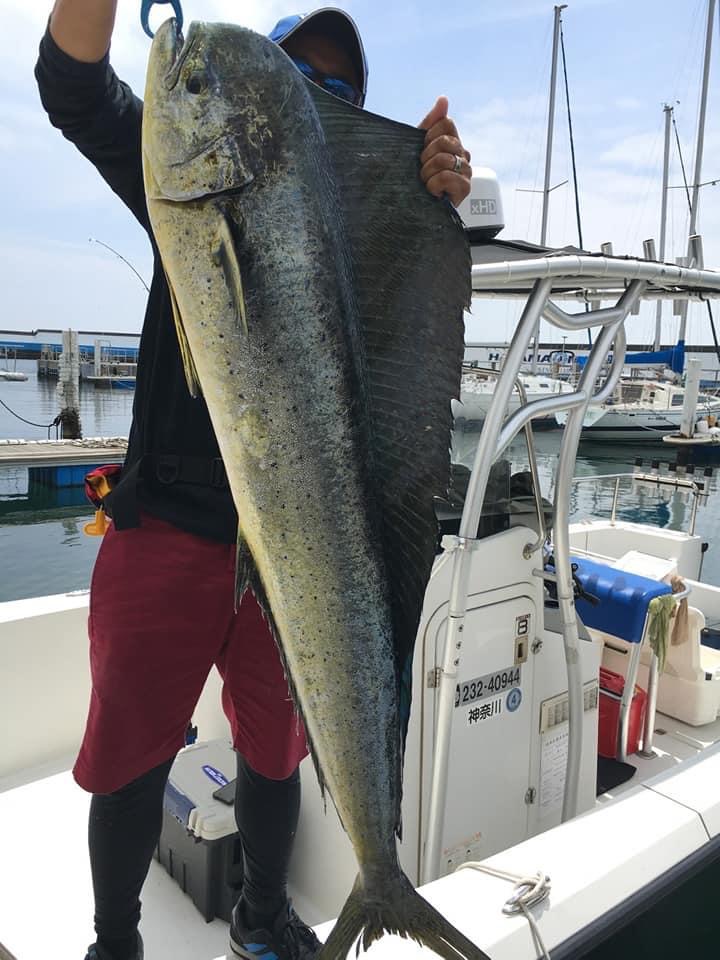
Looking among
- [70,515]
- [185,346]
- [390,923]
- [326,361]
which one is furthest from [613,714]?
[70,515]

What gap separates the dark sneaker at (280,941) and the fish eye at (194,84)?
6.63 ft

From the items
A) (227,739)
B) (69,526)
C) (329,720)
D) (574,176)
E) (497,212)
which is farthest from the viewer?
(69,526)

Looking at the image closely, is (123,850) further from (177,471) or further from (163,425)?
(163,425)

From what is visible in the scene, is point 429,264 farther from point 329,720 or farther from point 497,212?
point 497,212

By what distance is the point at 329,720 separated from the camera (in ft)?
4.24

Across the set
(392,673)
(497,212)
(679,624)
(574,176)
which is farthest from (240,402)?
(574,176)

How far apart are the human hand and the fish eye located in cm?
43

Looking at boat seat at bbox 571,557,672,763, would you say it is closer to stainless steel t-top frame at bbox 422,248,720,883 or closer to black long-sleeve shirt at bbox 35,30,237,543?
stainless steel t-top frame at bbox 422,248,720,883

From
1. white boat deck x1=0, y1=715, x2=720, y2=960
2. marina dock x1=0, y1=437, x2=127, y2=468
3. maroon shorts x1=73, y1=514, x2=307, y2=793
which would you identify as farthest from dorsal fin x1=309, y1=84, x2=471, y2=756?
marina dock x1=0, y1=437, x2=127, y2=468

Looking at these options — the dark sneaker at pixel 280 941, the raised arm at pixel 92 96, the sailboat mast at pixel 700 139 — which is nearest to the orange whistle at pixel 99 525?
the raised arm at pixel 92 96

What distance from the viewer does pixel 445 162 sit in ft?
4.26

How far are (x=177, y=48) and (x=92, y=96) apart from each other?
1.16ft

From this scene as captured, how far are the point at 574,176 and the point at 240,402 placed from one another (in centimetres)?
1403

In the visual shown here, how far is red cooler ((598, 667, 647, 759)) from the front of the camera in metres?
3.84
